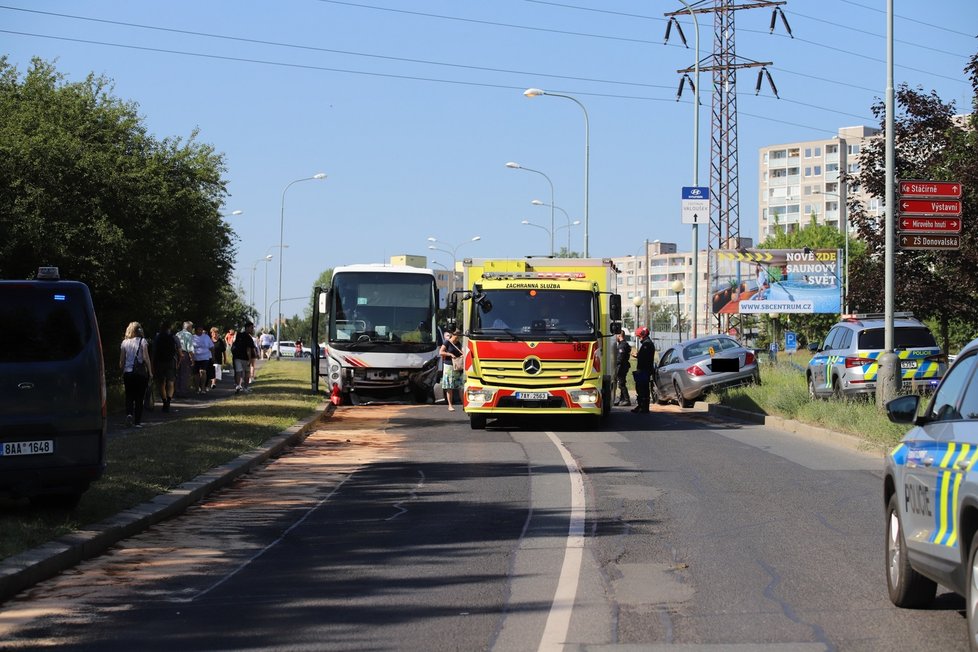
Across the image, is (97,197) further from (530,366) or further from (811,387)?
(811,387)

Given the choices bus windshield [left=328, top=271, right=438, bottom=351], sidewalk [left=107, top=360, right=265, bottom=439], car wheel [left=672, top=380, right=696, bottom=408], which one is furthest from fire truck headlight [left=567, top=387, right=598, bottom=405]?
car wheel [left=672, top=380, right=696, bottom=408]

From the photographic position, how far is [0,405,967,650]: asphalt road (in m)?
6.69

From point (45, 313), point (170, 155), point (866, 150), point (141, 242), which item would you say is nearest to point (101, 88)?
point (170, 155)

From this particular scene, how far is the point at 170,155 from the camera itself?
2977 cm

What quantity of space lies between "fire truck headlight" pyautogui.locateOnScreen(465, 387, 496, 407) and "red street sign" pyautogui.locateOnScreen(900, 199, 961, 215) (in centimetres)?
746

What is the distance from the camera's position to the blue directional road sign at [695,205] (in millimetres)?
34219

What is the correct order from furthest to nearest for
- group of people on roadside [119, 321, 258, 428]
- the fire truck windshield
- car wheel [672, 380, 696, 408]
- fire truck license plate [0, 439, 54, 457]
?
car wheel [672, 380, 696, 408] < the fire truck windshield < group of people on roadside [119, 321, 258, 428] < fire truck license plate [0, 439, 54, 457]

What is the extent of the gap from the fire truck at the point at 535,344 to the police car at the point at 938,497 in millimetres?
13664

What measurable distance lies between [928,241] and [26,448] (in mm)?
14855

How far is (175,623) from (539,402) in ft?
47.4

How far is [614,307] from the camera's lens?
2223 cm

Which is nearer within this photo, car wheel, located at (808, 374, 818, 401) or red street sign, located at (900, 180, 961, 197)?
red street sign, located at (900, 180, 961, 197)

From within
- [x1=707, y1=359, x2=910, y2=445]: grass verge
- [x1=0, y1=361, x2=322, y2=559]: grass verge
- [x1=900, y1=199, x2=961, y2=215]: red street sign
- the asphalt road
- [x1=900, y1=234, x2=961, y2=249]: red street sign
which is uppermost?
[x1=900, y1=199, x2=961, y2=215]: red street sign

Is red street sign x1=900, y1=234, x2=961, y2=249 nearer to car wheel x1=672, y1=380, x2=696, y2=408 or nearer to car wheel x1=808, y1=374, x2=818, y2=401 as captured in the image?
car wheel x1=808, y1=374, x2=818, y2=401
